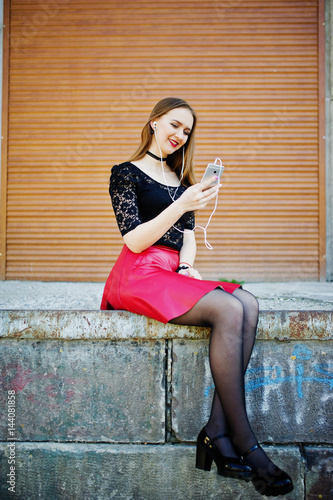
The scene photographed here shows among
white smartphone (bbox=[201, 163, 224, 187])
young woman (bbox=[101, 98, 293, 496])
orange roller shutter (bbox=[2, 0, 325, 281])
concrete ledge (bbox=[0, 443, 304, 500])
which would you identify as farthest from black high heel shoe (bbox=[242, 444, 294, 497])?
orange roller shutter (bbox=[2, 0, 325, 281])

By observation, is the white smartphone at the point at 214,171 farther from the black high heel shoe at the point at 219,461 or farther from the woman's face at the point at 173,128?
the black high heel shoe at the point at 219,461

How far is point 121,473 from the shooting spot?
208 centimetres

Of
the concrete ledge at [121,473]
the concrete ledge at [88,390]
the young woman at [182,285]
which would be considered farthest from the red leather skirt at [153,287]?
Answer: the concrete ledge at [121,473]

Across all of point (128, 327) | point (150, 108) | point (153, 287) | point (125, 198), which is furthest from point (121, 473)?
point (150, 108)

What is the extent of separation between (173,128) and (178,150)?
0.23 m

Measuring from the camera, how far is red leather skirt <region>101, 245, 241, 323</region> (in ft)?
6.33

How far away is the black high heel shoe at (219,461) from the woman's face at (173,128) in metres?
1.58

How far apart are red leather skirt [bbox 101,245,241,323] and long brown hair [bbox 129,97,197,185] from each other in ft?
1.86

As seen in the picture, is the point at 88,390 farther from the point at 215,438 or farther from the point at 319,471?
the point at 319,471

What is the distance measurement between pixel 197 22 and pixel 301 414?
14.4 ft

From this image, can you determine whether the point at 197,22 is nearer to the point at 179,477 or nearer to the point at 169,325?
the point at 169,325

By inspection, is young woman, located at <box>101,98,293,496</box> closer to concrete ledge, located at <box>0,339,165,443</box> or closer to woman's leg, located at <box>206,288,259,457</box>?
woman's leg, located at <box>206,288,259,457</box>

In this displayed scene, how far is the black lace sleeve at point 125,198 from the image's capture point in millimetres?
2129

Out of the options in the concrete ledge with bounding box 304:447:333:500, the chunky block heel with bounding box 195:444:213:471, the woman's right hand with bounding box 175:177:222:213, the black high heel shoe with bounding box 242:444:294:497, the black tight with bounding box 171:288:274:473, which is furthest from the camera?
the concrete ledge with bounding box 304:447:333:500
